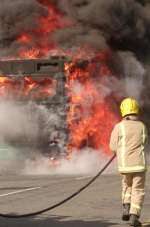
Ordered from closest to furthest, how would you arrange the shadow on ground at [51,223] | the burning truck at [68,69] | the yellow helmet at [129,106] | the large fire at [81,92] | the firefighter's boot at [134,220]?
the firefighter's boot at [134,220]
the yellow helmet at [129,106]
the shadow on ground at [51,223]
the burning truck at [68,69]
the large fire at [81,92]

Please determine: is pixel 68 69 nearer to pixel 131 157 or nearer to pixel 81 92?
pixel 81 92

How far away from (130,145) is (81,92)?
16.3 m

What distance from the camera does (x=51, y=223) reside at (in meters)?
8.38

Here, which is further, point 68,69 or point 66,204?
point 68,69

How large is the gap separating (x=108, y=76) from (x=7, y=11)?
16.8 feet

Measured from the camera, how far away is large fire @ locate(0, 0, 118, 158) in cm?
2411

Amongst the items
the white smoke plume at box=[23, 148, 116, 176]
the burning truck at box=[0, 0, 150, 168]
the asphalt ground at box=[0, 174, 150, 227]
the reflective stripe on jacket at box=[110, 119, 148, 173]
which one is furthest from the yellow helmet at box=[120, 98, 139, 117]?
the burning truck at box=[0, 0, 150, 168]

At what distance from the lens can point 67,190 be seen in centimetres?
1315

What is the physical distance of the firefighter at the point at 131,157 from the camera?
782 centimetres

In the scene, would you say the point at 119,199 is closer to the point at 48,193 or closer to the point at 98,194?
the point at 98,194

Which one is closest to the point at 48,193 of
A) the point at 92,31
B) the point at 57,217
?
the point at 57,217

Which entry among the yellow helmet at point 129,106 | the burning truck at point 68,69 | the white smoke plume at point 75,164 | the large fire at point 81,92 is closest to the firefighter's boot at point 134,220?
the yellow helmet at point 129,106

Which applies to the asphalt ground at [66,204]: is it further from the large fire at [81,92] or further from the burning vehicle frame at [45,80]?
the large fire at [81,92]

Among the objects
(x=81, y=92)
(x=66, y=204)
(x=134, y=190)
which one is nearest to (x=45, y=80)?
(x=81, y=92)
